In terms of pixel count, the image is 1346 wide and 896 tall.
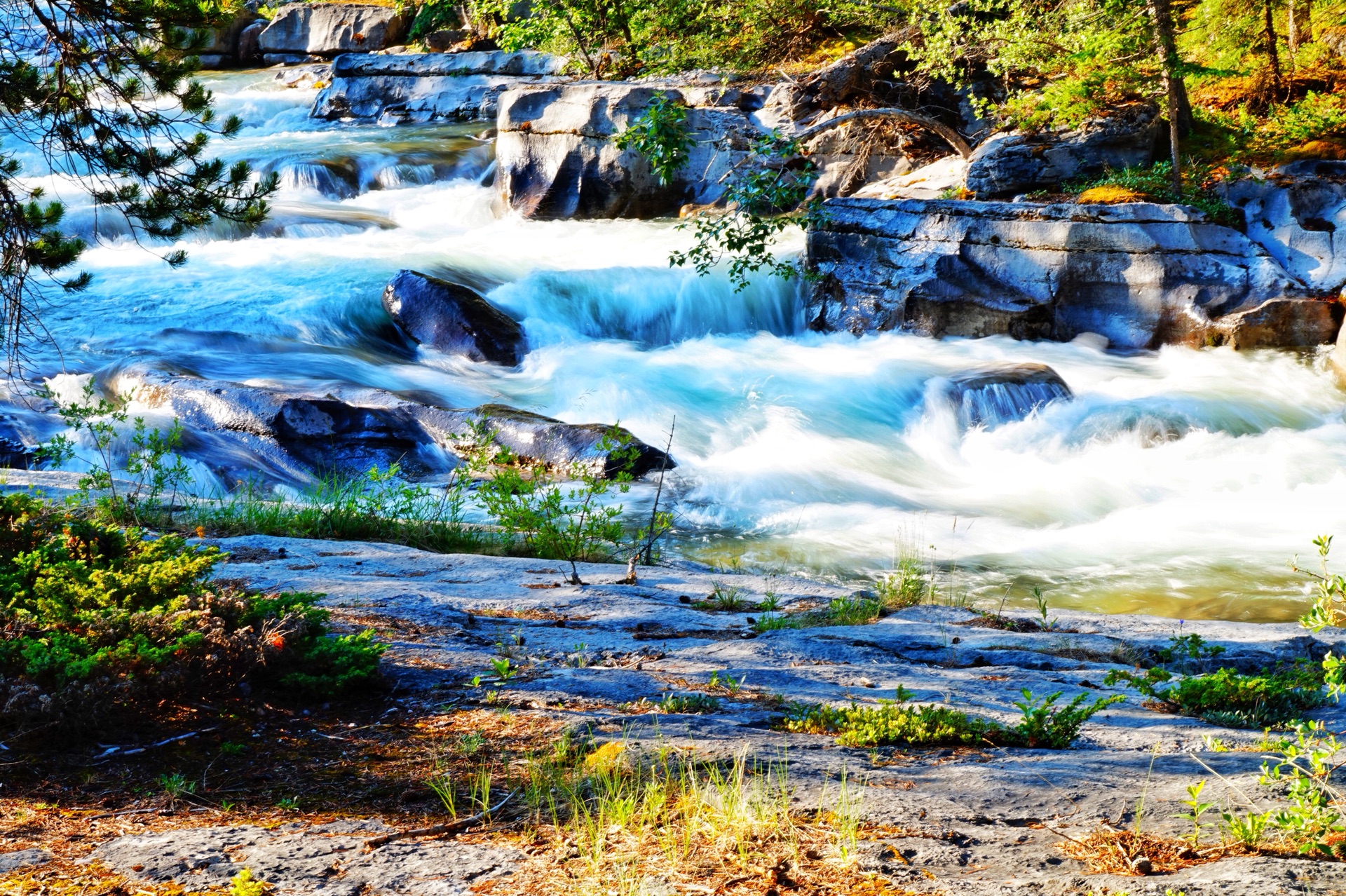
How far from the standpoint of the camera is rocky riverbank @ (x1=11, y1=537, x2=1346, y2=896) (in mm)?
2232

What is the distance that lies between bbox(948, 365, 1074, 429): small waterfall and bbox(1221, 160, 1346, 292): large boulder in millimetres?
3522

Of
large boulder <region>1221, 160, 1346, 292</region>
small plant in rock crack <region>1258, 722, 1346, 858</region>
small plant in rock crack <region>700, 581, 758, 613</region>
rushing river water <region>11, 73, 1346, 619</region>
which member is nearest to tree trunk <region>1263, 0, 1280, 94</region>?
large boulder <region>1221, 160, 1346, 292</region>

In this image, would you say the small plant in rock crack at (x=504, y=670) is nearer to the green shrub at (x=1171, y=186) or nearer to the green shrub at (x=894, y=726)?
the green shrub at (x=894, y=726)

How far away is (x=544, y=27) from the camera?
2125 cm

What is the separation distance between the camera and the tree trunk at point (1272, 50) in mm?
13852

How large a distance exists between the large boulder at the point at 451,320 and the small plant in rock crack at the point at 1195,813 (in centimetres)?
1100

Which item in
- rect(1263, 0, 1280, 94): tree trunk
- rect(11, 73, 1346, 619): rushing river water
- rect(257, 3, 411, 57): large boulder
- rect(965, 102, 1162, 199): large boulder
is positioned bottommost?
rect(11, 73, 1346, 619): rushing river water

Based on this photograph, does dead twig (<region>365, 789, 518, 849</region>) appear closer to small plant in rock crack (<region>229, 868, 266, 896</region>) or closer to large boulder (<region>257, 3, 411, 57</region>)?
small plant in rock crack (<region>229, 868, 266, 896</region>)

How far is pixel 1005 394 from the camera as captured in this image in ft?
36.2

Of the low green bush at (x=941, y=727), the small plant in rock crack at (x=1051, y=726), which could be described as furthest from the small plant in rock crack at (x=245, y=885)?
the small plant in rock crack at (x=1051, y=726)

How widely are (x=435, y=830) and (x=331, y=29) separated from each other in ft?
110

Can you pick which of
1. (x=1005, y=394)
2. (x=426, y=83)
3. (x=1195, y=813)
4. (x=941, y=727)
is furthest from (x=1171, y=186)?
(x=426, y=83)

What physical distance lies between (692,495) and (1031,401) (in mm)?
4241

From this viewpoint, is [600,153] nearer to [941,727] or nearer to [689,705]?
[689,705]
